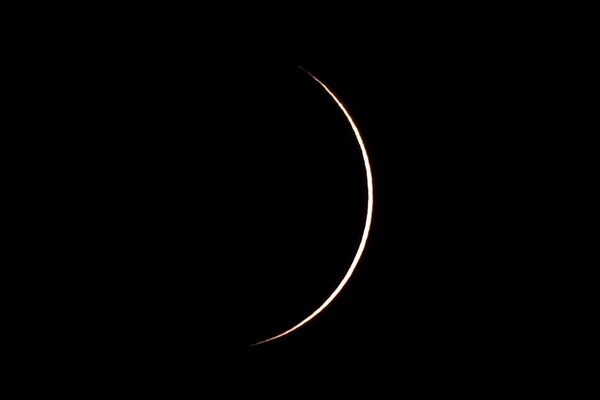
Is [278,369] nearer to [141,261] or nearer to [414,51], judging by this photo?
[141,261]

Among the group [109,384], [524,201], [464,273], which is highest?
[524,201]

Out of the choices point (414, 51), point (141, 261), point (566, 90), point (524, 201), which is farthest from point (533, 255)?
point (141, 261)

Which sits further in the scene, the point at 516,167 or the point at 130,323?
the point at 516,167

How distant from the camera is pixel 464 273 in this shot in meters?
0.81

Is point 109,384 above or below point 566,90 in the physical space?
below

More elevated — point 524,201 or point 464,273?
point 524,201

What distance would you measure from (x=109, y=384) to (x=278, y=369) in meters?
0.31

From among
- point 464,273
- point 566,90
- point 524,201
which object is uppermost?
point 566,90

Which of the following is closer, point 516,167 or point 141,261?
point 141,261

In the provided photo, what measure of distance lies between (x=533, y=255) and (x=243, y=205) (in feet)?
1.83

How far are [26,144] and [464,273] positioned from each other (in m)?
0.82

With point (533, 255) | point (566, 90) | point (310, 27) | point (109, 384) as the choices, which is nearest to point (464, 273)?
point (533, 255)

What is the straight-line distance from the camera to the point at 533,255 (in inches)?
31.6

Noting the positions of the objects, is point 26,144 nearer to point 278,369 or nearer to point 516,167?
point 278,369
